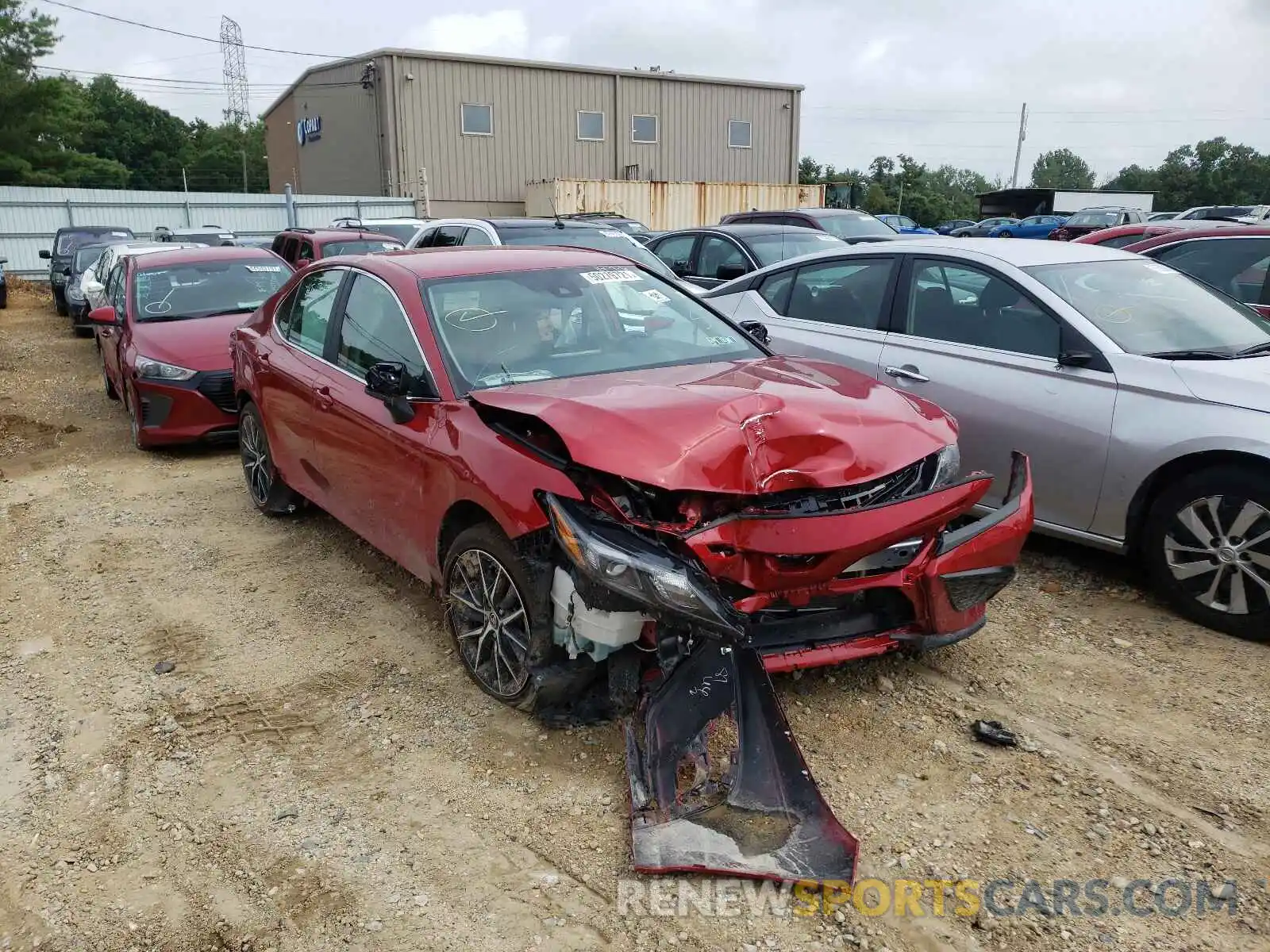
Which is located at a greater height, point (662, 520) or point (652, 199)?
point (652, 199)

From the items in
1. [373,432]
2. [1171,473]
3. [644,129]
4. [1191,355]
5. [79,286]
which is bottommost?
[79,286]

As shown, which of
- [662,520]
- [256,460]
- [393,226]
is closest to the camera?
[662,520]

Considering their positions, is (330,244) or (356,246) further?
(356,246)

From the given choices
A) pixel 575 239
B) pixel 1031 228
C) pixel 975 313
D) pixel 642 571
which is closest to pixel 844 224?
pixel 575 239

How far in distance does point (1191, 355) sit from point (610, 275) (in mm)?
2902

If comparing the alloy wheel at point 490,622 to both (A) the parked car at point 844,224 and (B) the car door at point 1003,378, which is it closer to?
(B) the car door at point 1003,378

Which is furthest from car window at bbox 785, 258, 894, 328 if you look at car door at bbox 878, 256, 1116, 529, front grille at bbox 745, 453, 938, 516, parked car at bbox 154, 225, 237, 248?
parked car at bbox 154, 225, 237, 248

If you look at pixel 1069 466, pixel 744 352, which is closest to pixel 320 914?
pixel 744 352

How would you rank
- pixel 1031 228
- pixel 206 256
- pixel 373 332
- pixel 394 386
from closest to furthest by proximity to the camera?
pixel 394 386
pixel 373 332
pixel 206 256
pixel 1031 228

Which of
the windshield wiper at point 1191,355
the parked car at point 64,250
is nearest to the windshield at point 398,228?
the parked car at point 64,250

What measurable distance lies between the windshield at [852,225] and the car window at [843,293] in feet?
27.6

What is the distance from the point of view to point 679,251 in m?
11.8

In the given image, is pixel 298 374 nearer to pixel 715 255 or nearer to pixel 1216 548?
pixel 1216 548

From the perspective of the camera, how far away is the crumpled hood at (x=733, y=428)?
10.6 ft
